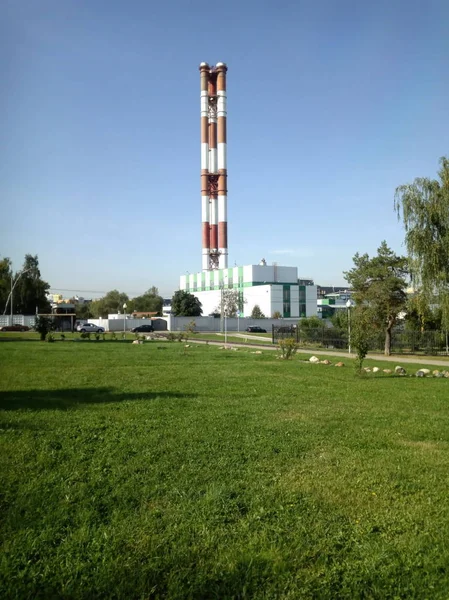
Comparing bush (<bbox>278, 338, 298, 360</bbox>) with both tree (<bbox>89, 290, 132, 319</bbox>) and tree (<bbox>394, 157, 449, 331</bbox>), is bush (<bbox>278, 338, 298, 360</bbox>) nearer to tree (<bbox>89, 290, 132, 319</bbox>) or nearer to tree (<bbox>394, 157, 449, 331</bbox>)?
tree (<bbox>394, 157, 449, 331</bbox>)

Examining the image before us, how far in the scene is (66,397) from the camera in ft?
34.9

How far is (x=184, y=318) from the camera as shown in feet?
262

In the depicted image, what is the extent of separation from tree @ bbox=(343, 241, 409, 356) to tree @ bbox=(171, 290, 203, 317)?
51.1 m

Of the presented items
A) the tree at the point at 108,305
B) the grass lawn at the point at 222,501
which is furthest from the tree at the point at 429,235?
the tree at the point at 108,305

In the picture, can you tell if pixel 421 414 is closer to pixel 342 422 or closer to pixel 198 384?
pixel 342 422

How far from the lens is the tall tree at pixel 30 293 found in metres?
73.2

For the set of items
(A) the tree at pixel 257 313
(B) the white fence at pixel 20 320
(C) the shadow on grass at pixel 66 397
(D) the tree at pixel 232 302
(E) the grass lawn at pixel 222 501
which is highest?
(D) the tree at pixel 232 302

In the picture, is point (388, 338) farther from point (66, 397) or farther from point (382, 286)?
point (66, 397)

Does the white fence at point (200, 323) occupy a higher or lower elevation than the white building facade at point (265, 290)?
lower

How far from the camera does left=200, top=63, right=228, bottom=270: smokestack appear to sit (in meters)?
86.0

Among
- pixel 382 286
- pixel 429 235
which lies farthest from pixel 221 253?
pixel 429 235

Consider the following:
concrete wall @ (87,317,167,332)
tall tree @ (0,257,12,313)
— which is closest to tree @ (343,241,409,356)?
tall tree @ (0,257,12,313)

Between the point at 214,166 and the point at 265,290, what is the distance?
72.1 feet

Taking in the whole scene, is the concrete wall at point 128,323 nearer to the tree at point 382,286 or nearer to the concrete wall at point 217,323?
the concrete wall at point 217,323
